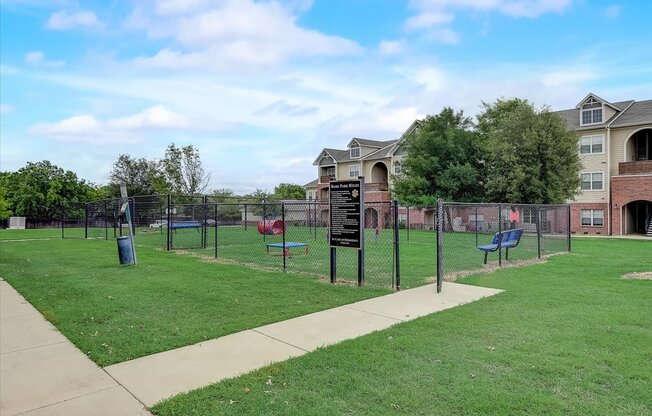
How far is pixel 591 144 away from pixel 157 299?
3525 cm

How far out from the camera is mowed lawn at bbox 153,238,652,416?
357cm

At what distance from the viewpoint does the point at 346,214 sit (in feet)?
29.7

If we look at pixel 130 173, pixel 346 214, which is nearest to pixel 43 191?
pixel 130 173

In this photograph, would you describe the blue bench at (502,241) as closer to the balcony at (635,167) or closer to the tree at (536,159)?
the tree at (536,159)

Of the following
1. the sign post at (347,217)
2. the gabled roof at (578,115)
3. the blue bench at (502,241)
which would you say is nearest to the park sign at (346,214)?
the sign post at (347,217)

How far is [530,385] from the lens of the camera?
3957 mm

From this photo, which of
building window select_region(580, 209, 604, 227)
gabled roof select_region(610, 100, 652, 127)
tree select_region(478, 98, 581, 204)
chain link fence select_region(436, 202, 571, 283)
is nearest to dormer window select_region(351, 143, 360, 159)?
tree select_region(478, 98, 581, 204)

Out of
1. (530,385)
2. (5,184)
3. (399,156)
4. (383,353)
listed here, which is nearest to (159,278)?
(383,353)

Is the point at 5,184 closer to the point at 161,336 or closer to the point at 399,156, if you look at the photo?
the point at 399,156

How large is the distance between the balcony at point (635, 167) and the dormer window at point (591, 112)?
153 inches

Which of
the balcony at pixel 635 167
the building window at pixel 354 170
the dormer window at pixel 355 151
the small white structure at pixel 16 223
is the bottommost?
the small white structure at pixel 16 223

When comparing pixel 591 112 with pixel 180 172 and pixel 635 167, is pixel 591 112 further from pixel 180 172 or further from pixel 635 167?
pixel 180 172

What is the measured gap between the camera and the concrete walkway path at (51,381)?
368cm

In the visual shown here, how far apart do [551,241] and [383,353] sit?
52.4 feet
